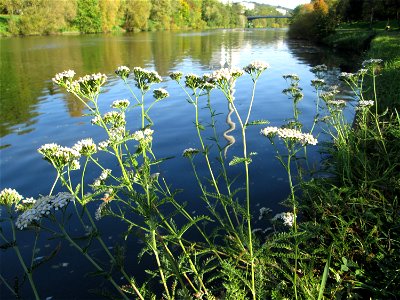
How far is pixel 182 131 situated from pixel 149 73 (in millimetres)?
9049

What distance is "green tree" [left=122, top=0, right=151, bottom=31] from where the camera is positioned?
101062mm

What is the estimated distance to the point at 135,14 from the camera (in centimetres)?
10094

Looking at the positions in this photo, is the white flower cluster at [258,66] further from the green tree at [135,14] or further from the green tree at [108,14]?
the green tree at [135,14]

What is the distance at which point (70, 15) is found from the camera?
287 feet

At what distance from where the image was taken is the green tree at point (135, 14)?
101062 mm

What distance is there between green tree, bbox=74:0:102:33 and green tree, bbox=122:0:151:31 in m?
12.2

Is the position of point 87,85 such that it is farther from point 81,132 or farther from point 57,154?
point 81,132

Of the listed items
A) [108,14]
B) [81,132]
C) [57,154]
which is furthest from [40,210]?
[108,14]

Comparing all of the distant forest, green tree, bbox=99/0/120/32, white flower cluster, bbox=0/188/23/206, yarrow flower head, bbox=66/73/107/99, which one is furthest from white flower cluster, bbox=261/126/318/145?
green tree, bbox=99/0/120/32

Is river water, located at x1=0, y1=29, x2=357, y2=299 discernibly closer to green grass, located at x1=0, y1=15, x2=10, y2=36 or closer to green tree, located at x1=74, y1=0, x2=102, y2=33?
green grass, located at x1=0, y1=15, x2=10, y2=36

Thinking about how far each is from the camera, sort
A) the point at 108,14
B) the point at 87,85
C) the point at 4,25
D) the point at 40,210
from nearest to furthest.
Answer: the point at 40,210 → the point at 87,85 → the point at 4,25 → the point at 108,14

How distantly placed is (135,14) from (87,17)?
16.4m

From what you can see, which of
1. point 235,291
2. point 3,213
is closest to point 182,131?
point 3,213

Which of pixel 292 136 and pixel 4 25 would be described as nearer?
pixel 292 136
